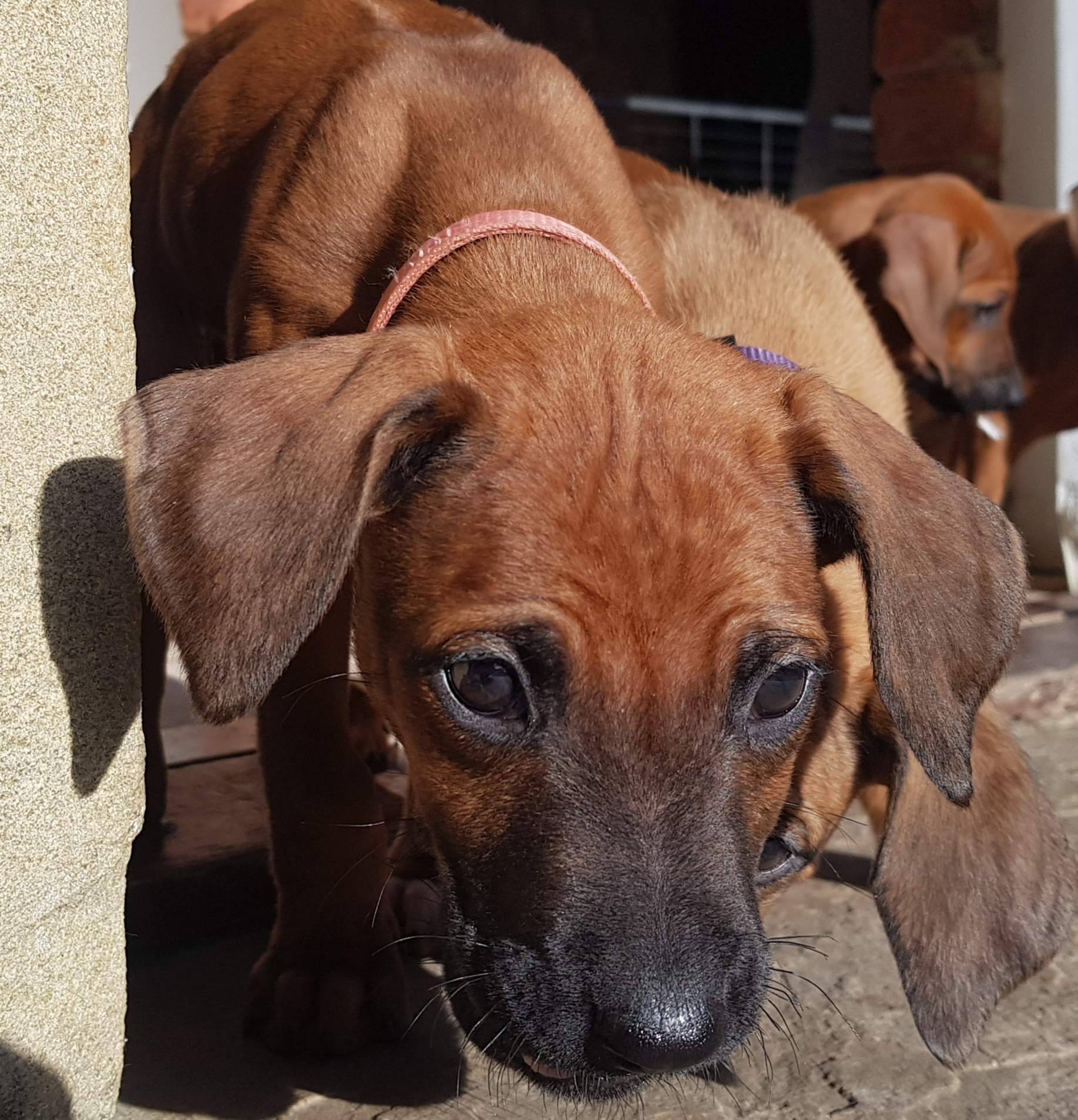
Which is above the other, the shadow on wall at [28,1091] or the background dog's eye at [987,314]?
the shadow on wall at [28,1091]

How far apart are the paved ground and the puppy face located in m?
0.49

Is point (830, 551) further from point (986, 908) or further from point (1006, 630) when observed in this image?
point (986, 908)

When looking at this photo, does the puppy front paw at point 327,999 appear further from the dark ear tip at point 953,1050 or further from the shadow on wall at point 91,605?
the dark ear tip at point 953,1050

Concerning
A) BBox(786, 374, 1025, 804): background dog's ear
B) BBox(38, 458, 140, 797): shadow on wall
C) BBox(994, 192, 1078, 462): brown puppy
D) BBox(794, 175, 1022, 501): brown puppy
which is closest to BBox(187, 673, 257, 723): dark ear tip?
BBox(38, 458, 140, 797): shadow on wall

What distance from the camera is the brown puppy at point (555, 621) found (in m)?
2.18

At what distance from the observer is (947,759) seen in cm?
240

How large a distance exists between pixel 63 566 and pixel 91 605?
0.10m

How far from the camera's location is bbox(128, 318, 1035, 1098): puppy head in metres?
2.18

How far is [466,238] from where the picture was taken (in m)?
2.93

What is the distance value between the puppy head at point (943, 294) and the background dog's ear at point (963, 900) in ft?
12.4

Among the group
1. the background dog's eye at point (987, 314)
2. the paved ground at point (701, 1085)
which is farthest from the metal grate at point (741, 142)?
the paved ground at point (701, 1085)

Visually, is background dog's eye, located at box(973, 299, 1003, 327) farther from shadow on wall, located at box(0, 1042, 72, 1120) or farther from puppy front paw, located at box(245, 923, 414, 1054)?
shadow on wall, located at box(0, 1042, 72, 1120)

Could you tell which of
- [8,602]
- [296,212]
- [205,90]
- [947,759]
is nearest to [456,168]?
[296,212]

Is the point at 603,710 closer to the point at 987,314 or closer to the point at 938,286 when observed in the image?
the point at 938,286
